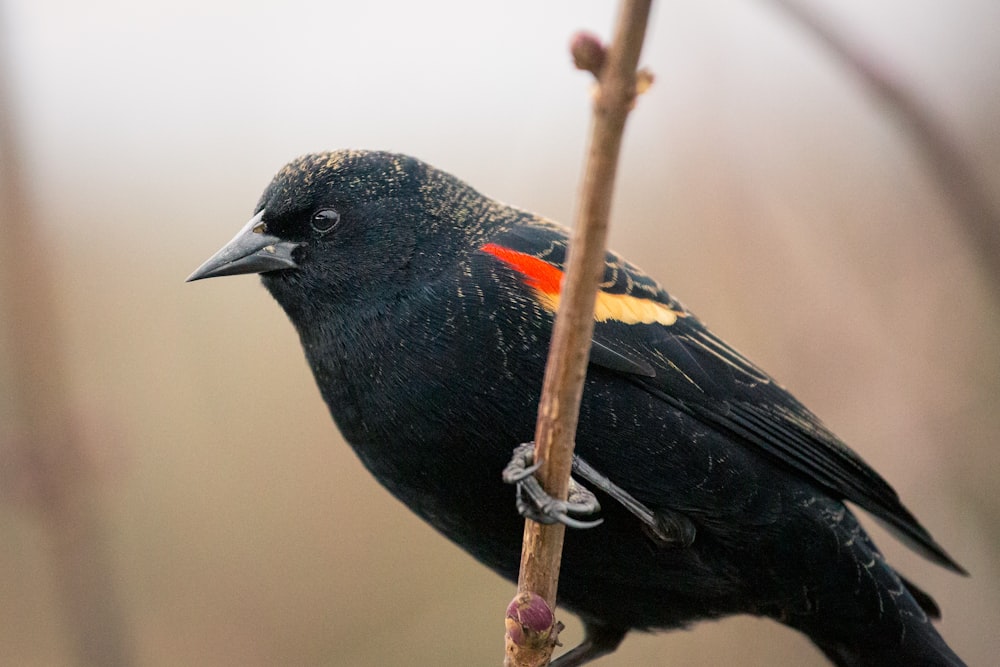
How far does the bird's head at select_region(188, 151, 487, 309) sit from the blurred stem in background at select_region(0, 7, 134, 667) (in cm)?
137

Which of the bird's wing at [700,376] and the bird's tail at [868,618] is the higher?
the bird's wing at [700,376]

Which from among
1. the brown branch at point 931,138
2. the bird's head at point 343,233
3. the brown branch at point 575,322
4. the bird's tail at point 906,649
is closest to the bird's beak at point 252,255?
the bird's head at point 343,233

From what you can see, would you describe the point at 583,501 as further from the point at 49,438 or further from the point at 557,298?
the point at 49,438

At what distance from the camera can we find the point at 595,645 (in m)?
4.06

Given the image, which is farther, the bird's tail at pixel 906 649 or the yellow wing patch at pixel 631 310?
the bird's tail at pixel 906 649

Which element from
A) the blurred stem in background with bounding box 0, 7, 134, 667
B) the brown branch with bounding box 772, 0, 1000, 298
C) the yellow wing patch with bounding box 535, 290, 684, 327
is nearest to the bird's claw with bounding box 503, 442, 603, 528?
the yellow wing patch with bounding box 535, 290, 684, 327

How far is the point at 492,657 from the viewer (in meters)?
6.09

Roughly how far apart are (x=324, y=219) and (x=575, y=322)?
1.82 m

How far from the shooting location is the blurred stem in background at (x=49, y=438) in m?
1.87

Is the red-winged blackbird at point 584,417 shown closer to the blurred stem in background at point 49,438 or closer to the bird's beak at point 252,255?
the bird's beak at point 252,255

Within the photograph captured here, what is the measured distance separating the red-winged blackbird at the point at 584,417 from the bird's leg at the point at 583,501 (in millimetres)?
12

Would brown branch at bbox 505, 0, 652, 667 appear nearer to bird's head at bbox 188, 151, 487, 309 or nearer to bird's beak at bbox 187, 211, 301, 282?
bird's head at bbox 188, 151, 487, 309

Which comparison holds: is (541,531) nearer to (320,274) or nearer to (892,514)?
(320,274)

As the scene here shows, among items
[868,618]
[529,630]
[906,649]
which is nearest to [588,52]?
[529,630]
